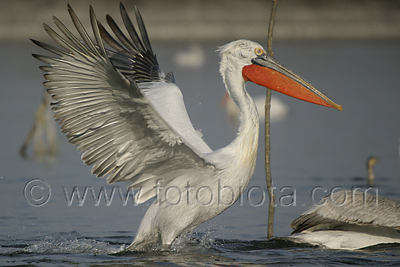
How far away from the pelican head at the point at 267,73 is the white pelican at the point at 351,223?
94 cm

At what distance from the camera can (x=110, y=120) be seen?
170 inches

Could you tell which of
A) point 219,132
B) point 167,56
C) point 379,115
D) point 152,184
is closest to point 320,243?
point 152,184

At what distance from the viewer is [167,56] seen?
19.6 meters

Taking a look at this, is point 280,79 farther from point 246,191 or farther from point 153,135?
point 246,191

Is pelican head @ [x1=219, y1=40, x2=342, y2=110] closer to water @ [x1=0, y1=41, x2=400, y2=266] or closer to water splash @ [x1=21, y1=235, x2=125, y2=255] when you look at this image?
water @ [x1=0, y1=41, x2=400, y2=266]

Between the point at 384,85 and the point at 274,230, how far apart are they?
976 cm

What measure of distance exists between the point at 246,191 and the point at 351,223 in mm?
1912

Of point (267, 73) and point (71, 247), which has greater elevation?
point (267, 73)

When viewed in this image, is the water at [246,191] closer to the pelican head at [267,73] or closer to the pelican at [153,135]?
the pelican at [153,135]

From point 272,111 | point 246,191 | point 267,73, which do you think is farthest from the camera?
point 272,111

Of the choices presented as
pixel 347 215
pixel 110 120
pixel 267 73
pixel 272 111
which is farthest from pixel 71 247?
pixel 272 111

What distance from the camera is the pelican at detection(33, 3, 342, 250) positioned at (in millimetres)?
4176

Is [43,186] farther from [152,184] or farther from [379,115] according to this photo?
[379,115]

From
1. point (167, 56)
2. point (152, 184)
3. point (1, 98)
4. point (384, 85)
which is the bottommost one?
point (152, 184)
